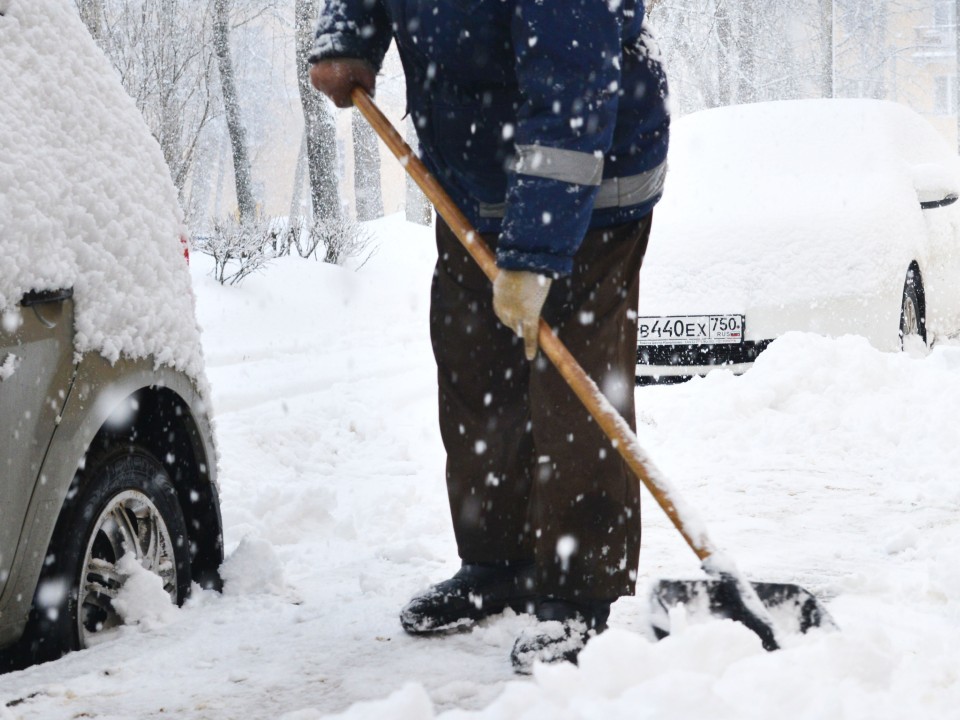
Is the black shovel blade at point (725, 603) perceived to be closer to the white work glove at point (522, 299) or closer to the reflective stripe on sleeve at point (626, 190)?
the white work glove at point (522, 299)

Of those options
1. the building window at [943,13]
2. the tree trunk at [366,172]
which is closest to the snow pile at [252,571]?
the tree trunk at [366,172]

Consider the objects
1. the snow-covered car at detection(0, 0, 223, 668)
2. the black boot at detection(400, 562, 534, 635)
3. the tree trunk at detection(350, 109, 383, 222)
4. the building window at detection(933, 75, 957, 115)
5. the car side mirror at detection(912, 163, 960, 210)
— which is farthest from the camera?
the building window at detection(933, 75, 957, 115)

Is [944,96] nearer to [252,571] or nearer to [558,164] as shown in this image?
[252,571]

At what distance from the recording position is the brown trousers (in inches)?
111

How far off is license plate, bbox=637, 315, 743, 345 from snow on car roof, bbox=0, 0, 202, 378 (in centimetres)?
373

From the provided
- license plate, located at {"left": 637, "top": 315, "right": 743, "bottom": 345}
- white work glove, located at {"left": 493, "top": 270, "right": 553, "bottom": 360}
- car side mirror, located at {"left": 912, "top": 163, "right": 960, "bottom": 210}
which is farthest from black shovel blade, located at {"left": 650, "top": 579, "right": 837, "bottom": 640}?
car side mirror, located at {"left": 912, "top": 163, "right": 960, "bottom": 210}

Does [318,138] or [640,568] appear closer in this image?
[640,568]

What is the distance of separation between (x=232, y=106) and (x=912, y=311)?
41.1 ft

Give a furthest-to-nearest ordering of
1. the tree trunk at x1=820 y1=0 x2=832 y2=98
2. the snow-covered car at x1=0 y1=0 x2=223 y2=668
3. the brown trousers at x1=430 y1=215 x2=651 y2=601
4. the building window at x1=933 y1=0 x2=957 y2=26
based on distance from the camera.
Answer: the building window at x1=933 y1=0 x2=957 y2=26
the tree trunk at x1=820 y1=0 x2=832 y2=98
the brown trousers at x1=430 y1=215 x2=651 y2=601
the snow-covered car at x1=0 y1=0 x2=223 y2=668

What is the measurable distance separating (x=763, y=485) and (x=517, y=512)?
1902 mm

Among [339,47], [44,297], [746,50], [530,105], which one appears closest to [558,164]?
[530,105]

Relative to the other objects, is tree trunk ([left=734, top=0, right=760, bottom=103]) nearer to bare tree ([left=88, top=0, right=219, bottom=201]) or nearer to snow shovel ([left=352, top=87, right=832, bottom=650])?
bare tree ([left=88, top=0, right=219, bottom=201])

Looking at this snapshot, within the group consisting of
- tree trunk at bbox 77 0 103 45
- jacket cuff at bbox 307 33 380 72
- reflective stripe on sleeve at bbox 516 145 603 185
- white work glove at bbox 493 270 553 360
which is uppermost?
tree trunk at bbox 77 0 103 45

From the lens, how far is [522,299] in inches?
103
